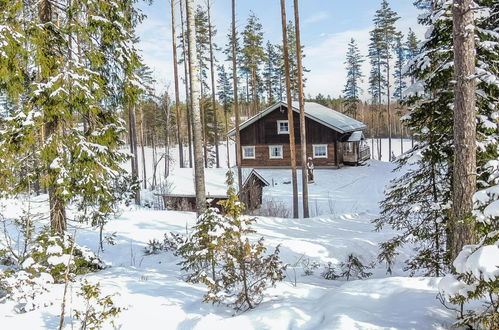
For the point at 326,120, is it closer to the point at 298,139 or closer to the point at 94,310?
the point at 298,139

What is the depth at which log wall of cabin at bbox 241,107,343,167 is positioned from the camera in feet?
100

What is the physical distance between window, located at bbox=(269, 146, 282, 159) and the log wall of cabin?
31 cm

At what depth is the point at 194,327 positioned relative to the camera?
4.29 m

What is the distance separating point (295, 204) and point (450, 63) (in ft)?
38.6

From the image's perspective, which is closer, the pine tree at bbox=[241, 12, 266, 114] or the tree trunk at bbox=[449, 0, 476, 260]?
the tree trunk at bbox=[449, 0, 476, 260]

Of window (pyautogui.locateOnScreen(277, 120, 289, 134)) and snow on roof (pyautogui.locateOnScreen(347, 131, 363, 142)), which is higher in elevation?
window (pyautogui.locateOnScreen(277, 120, 289, 134))

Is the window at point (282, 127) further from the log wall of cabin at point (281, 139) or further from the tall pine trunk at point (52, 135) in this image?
the tall pine trunk at point (52, 135)

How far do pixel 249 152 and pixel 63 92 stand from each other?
2776cm

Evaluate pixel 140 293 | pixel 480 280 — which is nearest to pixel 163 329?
pixel 140 293

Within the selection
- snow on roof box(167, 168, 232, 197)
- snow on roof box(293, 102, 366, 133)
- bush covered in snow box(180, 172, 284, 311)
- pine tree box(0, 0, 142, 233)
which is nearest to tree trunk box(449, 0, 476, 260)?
bush covered in snow box(180, 172, 284, 311)

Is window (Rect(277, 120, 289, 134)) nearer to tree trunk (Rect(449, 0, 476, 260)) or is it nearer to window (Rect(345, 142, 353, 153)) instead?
window (Rect(345, 142, 353, 153))

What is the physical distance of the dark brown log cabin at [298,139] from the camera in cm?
3036

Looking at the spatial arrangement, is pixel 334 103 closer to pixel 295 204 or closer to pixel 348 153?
pixel 348 153

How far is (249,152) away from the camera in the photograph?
33.7m
